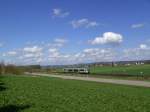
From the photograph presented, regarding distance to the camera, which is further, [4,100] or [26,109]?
[4,100]

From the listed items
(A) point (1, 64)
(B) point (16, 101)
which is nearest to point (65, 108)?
(B) point (16, 101)

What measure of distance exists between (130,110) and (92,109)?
1.94 m

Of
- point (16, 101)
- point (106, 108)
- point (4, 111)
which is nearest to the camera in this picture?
point (4, 111)

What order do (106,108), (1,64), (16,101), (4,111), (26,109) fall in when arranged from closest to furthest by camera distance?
(4,111), (26,109), (106,108), (16,101), (1,64)

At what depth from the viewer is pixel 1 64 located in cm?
10769

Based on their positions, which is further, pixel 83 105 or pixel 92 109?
pixel 83 105

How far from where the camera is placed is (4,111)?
49.6 ft

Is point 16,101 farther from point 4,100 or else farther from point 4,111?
point 4,111

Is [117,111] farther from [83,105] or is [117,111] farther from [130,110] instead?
[83,105]

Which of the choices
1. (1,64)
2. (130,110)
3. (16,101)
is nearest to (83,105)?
(130,110)

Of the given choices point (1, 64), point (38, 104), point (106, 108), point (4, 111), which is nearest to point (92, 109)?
point (106, 108)

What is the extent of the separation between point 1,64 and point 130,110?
94637 mm

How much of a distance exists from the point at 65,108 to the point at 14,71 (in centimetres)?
9594

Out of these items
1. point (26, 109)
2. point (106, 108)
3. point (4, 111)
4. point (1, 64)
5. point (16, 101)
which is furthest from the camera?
point (1, 64)
